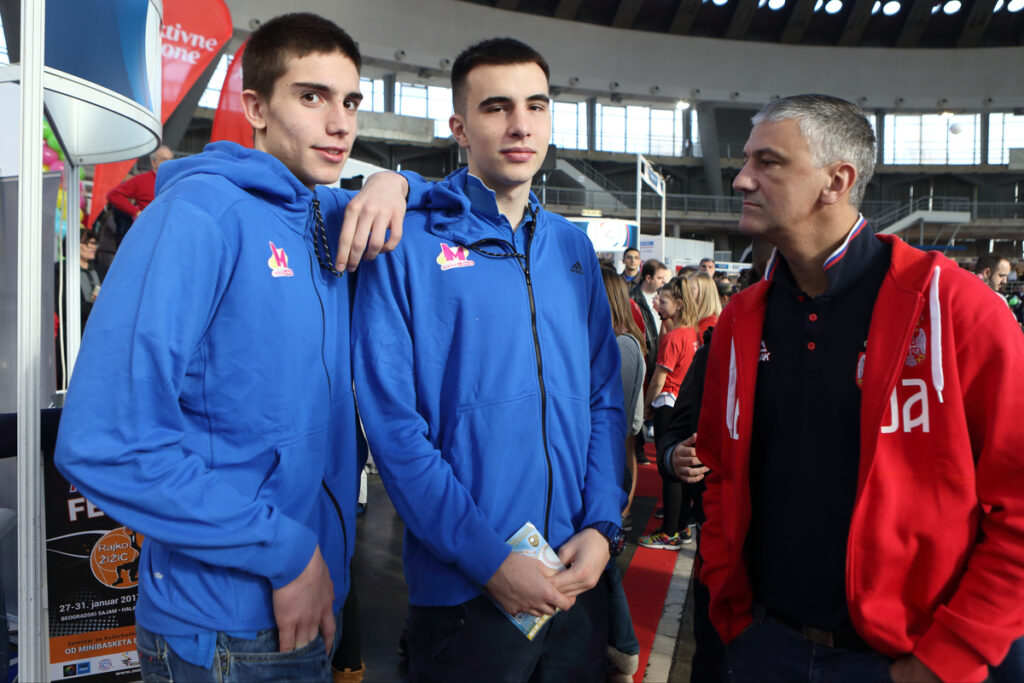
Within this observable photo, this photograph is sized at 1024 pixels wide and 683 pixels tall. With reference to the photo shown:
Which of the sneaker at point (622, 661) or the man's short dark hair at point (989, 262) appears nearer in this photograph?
the sneaker at point (622, 661)

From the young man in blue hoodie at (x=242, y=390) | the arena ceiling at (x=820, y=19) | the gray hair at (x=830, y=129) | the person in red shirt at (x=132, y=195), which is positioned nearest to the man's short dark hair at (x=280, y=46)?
the young man in blue hoodie at (x=242, y=390)

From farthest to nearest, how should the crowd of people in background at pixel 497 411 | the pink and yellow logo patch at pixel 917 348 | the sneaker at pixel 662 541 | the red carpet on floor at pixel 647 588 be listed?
1. the sneaker at pixel 662 541
2. the red carpet on floor at pixel 647 588
3. the pink and yellow logo patch at pixel 917 348
4. the crowd of people in background at pixel 497 411

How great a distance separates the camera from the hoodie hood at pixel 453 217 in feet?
5.80

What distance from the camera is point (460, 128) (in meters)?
1.94

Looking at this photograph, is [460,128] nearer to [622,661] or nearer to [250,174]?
[250,174]

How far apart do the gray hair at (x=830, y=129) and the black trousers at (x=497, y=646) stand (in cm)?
126

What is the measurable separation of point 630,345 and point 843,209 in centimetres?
259

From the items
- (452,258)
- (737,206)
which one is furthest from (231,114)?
(737,206)

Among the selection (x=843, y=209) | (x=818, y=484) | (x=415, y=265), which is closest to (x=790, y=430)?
(x=818, y=484)

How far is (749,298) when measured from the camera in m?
1.84

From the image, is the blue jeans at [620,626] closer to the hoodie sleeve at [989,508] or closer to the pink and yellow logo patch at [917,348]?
the hoodie sleeve at [989,508]

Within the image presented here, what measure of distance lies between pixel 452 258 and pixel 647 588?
138 inches

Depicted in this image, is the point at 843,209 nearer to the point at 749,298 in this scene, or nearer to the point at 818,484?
the point at 749,298

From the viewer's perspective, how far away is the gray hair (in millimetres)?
1713
